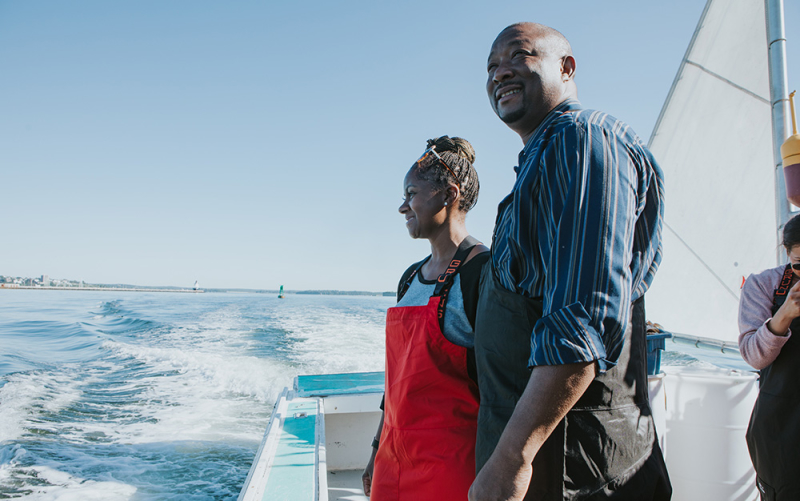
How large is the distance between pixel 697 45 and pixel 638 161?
229 inches

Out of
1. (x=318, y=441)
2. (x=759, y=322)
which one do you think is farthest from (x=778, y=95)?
(x=318, y=441)

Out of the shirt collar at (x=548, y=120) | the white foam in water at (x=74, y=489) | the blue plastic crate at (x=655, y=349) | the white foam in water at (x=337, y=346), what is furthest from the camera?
the white foam in water at (x=337, y=346)

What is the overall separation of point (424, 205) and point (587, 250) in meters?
0.92

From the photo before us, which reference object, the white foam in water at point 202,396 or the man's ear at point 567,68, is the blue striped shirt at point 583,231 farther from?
the white foam in water at point 202,396

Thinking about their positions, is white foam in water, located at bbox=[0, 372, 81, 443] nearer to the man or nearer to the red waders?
the red waders

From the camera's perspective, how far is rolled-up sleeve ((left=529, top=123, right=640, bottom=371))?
611 millimetres

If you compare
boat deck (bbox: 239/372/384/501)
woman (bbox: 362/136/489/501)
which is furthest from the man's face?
boat deck (bbox: 239/372/384/501)

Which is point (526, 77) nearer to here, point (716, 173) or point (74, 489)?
point (74, 489)

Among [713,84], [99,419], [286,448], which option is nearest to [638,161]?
[286,448]

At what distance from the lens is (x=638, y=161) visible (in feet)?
2.33

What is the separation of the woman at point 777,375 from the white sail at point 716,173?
359 centimetres

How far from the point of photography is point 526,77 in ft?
2.92

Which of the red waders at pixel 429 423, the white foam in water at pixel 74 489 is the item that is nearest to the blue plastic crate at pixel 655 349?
the red waders at pixel 429 423

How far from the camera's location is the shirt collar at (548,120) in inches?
31.0
